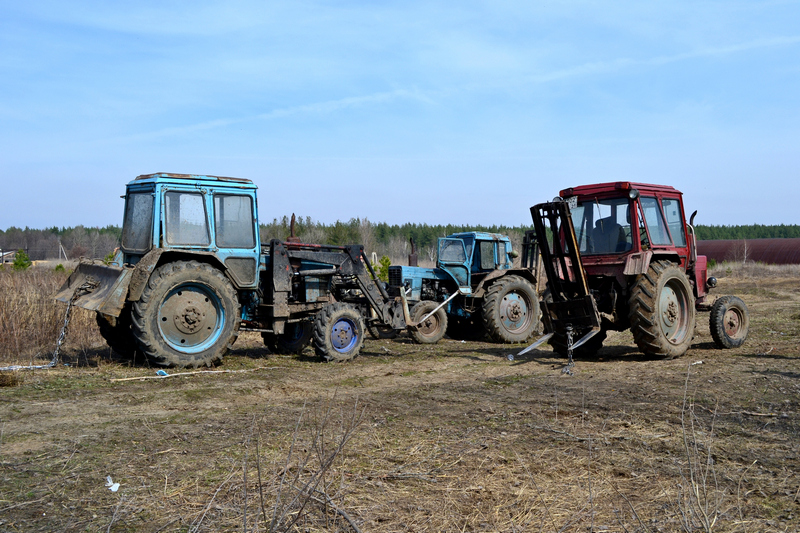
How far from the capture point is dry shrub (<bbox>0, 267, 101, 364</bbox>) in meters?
10.3

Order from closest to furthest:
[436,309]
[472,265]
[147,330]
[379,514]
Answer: [379,514], [147,330], [436,309], [472,265]

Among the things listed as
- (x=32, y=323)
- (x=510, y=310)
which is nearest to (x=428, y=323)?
(x=510, y=310)

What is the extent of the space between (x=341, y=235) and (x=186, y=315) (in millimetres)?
35944

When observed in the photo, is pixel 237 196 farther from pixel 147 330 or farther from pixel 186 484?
pixel 186 484

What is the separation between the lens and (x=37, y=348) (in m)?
10.6

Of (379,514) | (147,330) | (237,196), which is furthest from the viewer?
(237,196)

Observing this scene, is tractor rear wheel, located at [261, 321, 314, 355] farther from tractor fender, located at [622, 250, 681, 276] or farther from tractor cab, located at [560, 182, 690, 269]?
tractor fender, located at [622, 250, 681, 276]

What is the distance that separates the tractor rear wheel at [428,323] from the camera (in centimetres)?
1231

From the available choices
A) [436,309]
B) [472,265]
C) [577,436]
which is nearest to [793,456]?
[577,436]

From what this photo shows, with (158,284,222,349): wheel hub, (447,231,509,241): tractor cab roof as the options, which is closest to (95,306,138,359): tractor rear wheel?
(158,284,222,349): wheel hub

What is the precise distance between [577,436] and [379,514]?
209cm

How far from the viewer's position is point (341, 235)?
44.3 meters

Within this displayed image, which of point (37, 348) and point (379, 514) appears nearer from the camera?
point (379, 514)

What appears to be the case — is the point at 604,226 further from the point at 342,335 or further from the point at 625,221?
the point at 342,335
